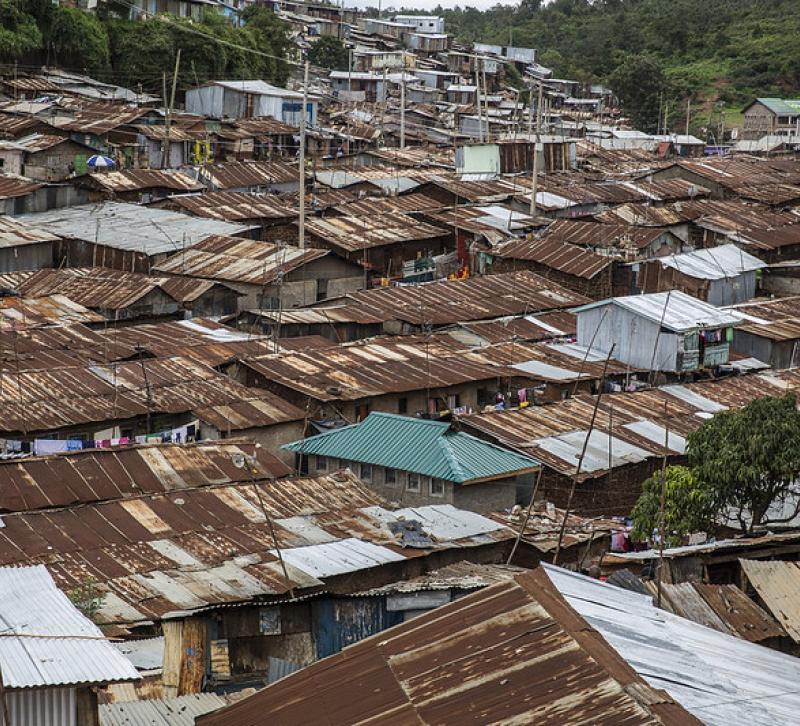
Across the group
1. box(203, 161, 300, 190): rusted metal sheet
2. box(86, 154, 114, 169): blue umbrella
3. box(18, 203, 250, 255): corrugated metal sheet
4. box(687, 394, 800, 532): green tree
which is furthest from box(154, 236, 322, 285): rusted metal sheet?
box(687, 394, 800, 532): green tree

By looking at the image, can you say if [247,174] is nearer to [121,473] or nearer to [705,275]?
[705,275]

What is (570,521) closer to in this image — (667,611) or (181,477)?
(181,477)

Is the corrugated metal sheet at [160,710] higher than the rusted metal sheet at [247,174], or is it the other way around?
the rusted metal sheet at [247,174]

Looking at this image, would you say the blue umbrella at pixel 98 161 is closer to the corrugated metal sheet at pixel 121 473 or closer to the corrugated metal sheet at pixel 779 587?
the corrugated metal sheet at pixel 121 473

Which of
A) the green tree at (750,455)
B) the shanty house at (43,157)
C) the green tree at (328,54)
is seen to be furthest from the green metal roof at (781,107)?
the green tree at (750,455)

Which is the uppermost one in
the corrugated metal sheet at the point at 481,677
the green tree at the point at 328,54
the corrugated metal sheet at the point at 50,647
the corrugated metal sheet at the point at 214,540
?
the green tree at the point at 328,54

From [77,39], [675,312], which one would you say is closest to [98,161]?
[77,39]
